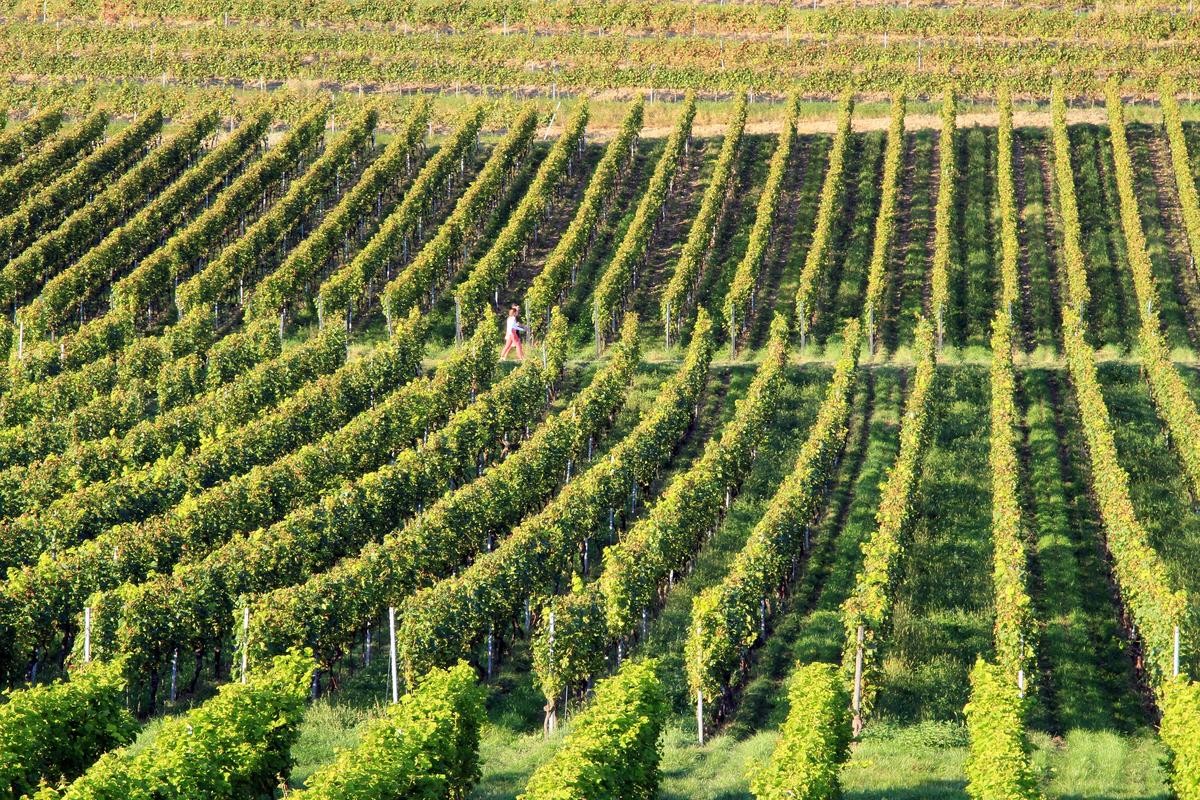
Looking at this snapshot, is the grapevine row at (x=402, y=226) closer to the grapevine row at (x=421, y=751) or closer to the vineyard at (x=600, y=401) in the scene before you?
the vineyard at (x=600, y=401)

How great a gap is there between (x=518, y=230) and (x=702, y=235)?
745 cm

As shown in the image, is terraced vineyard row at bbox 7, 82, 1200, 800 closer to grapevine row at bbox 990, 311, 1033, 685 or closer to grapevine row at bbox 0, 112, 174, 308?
grapevine row at bbox 990, 311, 1033, 685

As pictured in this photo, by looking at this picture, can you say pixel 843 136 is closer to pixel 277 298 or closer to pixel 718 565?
pixel 277 298

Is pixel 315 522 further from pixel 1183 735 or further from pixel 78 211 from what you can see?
pixel 78 211

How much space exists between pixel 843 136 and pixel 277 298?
28.3m

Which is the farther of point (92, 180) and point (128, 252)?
point (92, 180)

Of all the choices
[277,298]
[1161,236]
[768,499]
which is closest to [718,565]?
[768,499]

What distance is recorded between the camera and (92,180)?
3024 inches

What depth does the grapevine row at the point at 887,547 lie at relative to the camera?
123ft

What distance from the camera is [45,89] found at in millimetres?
89438

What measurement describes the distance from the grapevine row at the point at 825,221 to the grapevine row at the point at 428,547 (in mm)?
11705

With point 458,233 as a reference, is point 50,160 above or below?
above

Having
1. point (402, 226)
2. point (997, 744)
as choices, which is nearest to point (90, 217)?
point (402, 226)

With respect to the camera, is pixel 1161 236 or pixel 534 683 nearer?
pixel 534 683
